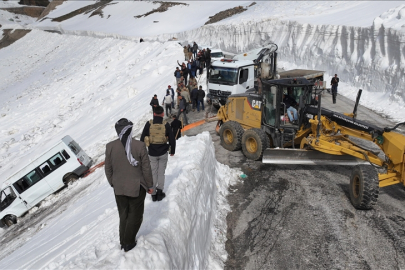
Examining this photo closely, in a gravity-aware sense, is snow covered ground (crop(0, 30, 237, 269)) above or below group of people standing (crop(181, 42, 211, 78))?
below

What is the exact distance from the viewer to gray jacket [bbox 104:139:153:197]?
13.7ft

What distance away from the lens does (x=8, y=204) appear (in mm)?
13383

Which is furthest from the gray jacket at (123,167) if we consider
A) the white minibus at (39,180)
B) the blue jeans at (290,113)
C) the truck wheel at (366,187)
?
the white minibus at (39,180)

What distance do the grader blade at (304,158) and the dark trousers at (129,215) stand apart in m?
5.88

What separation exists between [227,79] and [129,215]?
12903 mm

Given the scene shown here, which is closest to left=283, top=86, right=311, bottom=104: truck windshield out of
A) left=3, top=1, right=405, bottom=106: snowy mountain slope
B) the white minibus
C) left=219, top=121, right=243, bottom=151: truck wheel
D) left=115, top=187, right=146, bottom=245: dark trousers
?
left=219, top=121, right=243, bottom=151: truck wheel

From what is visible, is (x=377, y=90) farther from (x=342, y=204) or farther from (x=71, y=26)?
(x=71, y=26)

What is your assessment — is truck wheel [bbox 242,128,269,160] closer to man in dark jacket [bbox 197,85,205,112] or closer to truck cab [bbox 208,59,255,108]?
truck cab [bbox 208,59,255,108]

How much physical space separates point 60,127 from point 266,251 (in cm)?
2104

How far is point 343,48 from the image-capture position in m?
22.5

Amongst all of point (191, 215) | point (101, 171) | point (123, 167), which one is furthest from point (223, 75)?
point (123, 167)

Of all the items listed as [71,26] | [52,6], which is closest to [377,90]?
[71,26]

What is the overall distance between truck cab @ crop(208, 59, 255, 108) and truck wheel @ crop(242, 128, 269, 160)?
5823 mm

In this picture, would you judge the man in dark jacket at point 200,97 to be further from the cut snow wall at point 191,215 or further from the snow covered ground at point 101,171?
the cut snow wall at point 191,215
